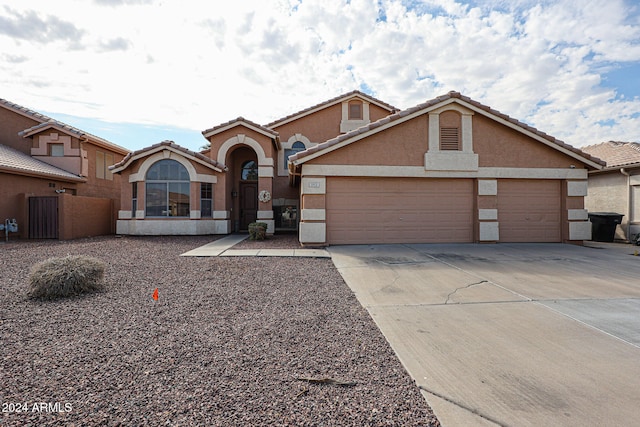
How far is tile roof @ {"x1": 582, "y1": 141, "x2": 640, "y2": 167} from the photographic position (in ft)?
43.6

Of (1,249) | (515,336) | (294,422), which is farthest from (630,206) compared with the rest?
(1,249)

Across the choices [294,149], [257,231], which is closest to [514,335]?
[257,231]

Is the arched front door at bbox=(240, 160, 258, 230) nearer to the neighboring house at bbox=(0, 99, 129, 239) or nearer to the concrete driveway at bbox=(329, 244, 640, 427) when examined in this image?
the neighboring house at bbox=(0, 99, 129, 239)

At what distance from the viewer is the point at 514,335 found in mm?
3625

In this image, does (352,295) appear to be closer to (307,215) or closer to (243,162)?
(307,215)

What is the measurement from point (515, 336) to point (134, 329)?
437 centimetres

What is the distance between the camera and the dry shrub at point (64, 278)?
4.91 metres

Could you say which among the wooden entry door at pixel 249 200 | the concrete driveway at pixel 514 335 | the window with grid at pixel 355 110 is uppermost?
the window with grid at pixel 355 110

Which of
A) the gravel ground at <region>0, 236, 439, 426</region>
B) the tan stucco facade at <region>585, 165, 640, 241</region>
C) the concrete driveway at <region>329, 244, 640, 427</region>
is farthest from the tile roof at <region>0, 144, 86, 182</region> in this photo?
the tan stucco facade at <region>585, 165, 640, 241</region>

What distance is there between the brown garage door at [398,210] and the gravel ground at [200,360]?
5.49 meters

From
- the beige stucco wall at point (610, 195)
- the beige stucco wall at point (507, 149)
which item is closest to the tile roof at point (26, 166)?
the beige stucco wall at point (507, 149)

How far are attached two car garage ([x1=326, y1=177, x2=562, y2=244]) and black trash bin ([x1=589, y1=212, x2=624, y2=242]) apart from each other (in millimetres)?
3369

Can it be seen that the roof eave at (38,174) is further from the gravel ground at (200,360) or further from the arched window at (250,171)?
the gravel ground at (200,360)

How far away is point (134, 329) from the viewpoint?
370 centimetres
